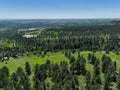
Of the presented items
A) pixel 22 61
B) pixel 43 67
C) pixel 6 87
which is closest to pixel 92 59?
pixel 43 67

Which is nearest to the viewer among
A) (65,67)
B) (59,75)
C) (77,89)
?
(77,89)

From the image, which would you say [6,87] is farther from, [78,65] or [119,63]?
[119,63]

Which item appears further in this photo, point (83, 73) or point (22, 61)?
point (22, 61)

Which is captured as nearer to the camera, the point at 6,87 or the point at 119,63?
the point at 6,87

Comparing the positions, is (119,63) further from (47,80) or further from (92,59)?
(47,80)

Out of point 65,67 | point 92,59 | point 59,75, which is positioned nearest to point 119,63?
point 92,59

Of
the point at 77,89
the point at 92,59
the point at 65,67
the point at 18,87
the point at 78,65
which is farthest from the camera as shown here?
the point at 92,59

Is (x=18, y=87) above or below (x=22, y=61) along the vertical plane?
above

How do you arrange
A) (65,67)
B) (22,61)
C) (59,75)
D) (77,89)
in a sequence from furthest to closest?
(22,61) < (65,67) < (59,75) < (77,89)

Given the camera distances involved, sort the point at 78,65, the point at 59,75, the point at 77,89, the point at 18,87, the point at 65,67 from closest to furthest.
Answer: the point at 18,87 → the point at 77,89 → the point at 59,75 → the point at 65,67 → the point at 78,65
